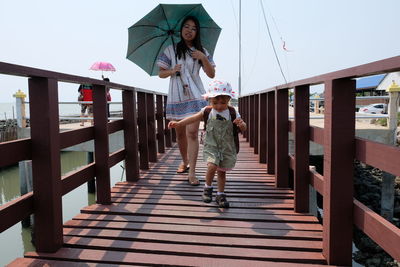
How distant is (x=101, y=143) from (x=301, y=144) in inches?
66.9

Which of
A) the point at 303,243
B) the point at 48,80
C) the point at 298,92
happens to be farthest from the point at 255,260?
the point at 48,80

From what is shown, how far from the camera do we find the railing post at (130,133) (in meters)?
3.94

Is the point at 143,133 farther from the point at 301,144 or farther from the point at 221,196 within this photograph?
the point at 301,144

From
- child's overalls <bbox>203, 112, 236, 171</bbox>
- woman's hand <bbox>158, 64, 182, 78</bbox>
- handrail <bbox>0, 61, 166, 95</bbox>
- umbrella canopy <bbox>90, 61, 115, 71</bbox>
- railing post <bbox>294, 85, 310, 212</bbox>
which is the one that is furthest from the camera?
umbrella canopy <bbox>90, 61, 115, 71</bbox>

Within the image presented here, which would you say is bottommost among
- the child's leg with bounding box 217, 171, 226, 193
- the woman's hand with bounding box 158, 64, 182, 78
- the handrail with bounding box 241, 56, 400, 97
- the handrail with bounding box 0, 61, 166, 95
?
the child's leg with bounding box 217, 171, 226, 193

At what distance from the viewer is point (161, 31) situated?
410cm

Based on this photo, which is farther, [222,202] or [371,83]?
[371,83]

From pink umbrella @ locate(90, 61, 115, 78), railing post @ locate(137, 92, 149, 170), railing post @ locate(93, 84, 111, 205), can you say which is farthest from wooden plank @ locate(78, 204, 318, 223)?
pink umbrella @ locate(90, 61, 115, 78)

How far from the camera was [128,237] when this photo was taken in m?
2.44

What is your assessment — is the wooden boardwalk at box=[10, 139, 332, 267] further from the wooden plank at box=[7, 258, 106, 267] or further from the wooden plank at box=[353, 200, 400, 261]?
the wooden plank at box=[353, 200, 400, 261]

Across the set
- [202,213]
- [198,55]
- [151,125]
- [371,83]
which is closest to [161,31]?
[198,55]

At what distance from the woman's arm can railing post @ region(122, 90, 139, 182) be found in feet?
2.89

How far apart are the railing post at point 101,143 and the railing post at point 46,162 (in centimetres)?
80

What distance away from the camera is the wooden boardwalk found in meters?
2.14
